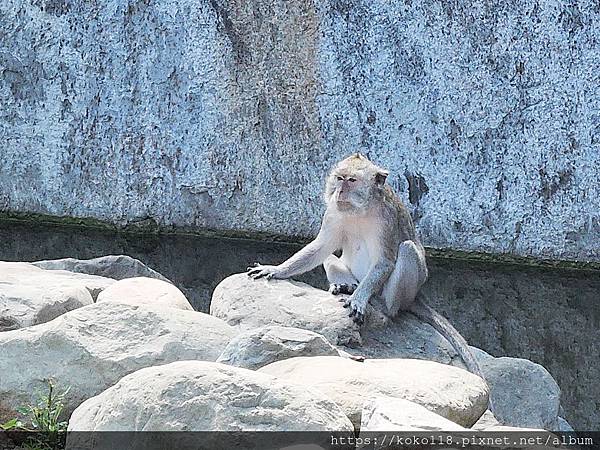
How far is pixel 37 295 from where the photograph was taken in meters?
5.64

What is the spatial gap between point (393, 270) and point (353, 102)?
3.13m

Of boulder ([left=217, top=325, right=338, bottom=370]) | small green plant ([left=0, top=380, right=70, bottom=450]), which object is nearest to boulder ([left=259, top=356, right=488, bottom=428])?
boulder ([left=217, top=325, right=338, bottom=370])

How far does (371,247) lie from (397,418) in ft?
9.68

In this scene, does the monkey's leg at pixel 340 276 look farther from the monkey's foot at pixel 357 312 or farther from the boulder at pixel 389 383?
the boulder at pixel 389 383

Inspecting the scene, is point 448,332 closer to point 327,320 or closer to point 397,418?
point 327,320

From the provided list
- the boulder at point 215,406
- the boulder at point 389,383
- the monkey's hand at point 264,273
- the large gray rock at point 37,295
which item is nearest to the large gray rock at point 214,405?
the boulder at point 215,406

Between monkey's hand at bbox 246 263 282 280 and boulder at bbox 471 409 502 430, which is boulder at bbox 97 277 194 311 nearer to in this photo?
monkey's hand at bbox 246 263 282 280

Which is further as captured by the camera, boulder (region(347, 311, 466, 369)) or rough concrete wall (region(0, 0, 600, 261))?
rough concrete wall (region(0, 0, 600, 261))

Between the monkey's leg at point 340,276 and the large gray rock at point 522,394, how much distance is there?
903 millimetres

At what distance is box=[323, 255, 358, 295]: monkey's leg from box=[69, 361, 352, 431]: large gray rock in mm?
2747

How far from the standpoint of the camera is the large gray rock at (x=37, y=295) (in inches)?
211

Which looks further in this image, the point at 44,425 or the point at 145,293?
the point at 145,293

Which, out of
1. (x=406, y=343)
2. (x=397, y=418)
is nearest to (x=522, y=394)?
(x=406, y=343)

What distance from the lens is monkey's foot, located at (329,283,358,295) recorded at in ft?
21.1
